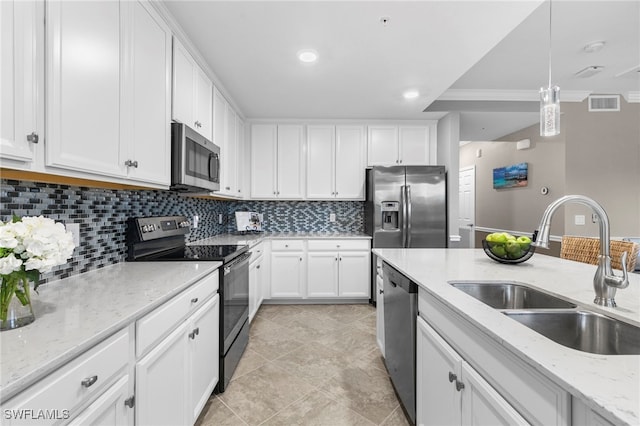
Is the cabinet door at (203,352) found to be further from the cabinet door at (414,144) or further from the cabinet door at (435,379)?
the cabinet door at (414,144)

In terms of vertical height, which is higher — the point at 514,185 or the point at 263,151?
the point at 263,151

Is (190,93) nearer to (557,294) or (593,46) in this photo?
(557,294)

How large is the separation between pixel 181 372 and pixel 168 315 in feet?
1.17

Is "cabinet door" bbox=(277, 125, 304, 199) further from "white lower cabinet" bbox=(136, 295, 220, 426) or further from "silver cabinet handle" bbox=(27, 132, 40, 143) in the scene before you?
"silver cabinet handle" bbox=(27, 132, 40, 143)

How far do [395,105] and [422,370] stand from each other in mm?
2848

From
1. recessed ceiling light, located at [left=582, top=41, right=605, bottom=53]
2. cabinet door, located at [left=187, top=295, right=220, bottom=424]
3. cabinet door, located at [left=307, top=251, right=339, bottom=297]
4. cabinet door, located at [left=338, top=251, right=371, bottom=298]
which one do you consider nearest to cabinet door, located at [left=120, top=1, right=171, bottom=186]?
cabinet door, located at [left=187, top=295, right=220, bottom=424]

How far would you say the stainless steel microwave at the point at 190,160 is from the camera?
1864 millimetres

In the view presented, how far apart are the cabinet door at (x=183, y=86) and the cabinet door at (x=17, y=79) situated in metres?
0.94

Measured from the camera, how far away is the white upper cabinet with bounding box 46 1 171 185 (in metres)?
1.04

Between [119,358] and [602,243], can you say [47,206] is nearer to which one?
[119,358]

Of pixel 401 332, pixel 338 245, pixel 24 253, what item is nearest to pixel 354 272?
pixel 338 245

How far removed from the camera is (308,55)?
7.46 ft

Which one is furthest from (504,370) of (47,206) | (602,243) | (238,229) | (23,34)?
(238,229)

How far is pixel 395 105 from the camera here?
3385 millimetres
